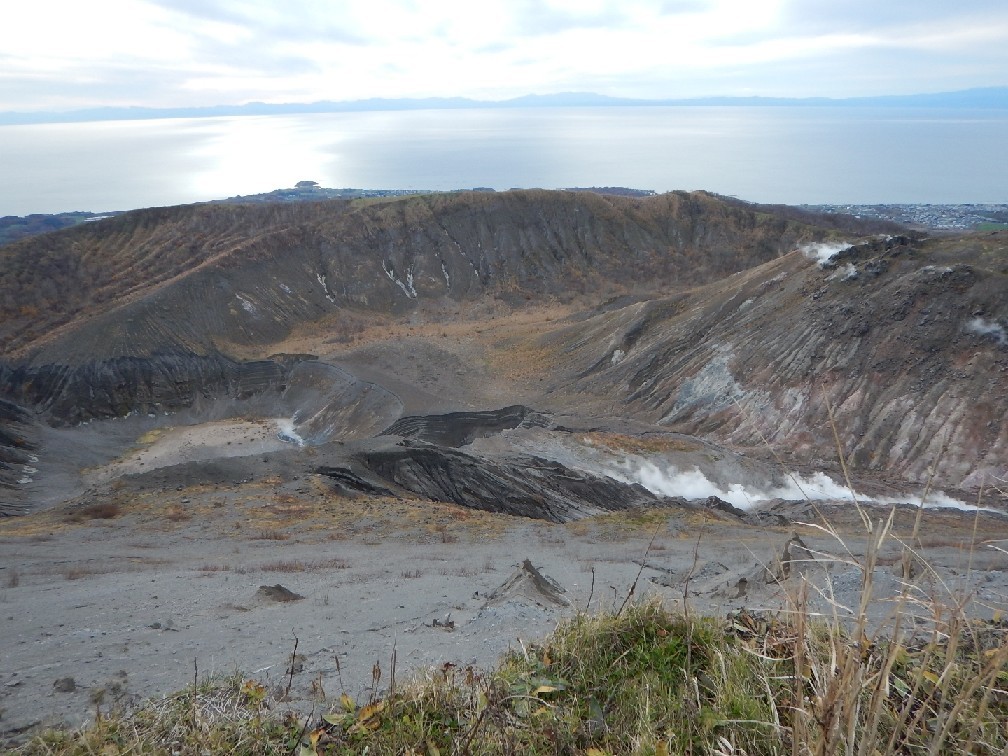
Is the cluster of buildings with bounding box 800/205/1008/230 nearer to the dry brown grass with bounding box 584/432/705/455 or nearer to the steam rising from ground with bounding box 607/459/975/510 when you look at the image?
the dry brown grass with bounding box 584/432/705/455

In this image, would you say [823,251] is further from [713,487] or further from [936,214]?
[936,214]

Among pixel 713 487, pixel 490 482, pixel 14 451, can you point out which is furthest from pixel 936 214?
pixel 14 451

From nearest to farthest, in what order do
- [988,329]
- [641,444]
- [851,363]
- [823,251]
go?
[988,329], [641,444], [851,363], [823,251]

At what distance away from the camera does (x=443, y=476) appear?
22047 millimetres

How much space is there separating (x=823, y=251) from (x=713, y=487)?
57.0 feet

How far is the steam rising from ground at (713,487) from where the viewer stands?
900 inches

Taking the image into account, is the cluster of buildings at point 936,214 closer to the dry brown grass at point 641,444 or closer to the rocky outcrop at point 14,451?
the dry brown grass at point 641,444

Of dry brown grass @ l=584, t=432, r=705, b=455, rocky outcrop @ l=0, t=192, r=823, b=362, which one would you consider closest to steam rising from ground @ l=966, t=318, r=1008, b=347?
dry brown grass @ l=584, t=432, r=705, b=455

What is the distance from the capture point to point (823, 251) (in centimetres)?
3406

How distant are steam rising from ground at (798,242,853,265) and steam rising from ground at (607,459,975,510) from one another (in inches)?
569

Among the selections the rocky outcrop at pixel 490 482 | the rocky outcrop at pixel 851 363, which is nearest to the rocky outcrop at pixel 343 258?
the rocky outcrop at pixel 851 363

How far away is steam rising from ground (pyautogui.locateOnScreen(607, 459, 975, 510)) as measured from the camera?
22859mm

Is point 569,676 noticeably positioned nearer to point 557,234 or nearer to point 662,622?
point 662,622

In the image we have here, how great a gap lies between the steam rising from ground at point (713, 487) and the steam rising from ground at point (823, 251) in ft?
47.4
